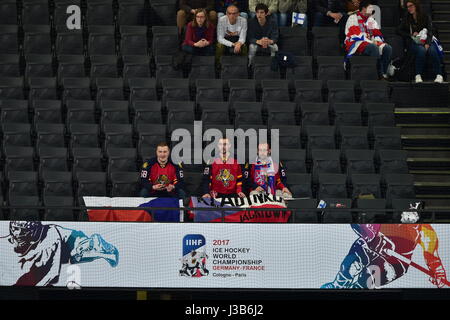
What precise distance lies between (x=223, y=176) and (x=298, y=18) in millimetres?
4162

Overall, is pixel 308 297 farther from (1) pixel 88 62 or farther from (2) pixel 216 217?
(1) pixel 88 62

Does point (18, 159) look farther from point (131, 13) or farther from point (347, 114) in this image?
point (347, 114)

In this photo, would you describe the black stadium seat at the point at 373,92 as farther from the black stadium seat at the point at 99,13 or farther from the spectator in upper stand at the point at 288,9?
the black stadium seat at the point at 99,13

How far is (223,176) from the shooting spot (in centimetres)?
1584

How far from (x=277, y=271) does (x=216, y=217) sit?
1.07 meters

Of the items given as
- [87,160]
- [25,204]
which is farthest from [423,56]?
[25,204]

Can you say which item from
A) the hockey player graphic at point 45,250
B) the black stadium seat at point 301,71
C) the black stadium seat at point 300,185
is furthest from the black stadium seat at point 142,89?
the hockey player graphic at point 45,250

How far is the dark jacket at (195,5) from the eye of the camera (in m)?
18.5

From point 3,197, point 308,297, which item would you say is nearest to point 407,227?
point 308,297

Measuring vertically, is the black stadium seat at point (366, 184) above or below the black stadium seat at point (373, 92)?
below

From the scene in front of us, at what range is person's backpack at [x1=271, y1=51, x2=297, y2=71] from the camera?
712 inches
